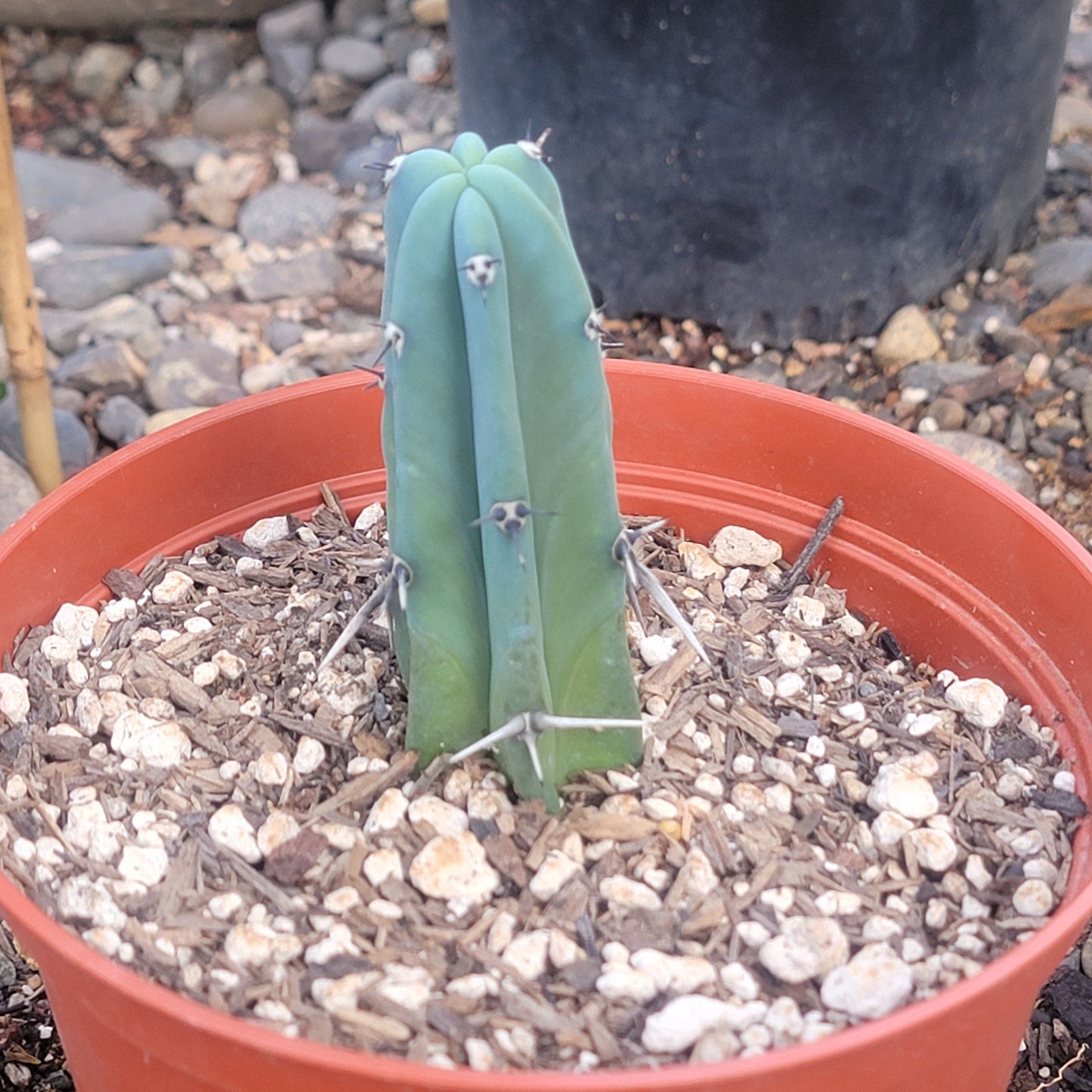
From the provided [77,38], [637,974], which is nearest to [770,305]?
[637,974]

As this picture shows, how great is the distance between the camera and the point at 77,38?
422 centimetres

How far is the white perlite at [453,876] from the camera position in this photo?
1.32m

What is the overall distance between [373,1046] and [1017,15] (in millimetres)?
2330

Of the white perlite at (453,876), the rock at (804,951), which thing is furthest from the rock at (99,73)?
the rock at (804,951)

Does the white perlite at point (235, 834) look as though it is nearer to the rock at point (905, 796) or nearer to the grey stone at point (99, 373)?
the rock at point (905, 796)

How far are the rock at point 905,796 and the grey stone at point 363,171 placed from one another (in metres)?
2.57

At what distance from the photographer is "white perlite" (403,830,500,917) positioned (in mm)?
1317

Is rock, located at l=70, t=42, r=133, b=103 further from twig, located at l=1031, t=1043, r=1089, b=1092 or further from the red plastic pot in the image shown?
twig, located at l=1031, t=1043, r=1089, b=1092

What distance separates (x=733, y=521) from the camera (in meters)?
1.82

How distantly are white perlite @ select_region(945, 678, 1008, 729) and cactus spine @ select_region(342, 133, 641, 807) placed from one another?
17.1 inches

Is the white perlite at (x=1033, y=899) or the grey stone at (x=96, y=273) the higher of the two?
the white perlite at (x=1033, y=899)

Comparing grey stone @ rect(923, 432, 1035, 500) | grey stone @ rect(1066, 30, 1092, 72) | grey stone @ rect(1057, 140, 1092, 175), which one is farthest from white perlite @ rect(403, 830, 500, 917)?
grey stone @ rect(1066, 30, 1092, 72)

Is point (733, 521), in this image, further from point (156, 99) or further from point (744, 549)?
point (156, 99)

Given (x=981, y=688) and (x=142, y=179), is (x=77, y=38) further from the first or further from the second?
(x=981, y=688)
